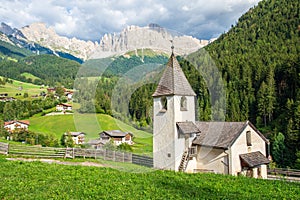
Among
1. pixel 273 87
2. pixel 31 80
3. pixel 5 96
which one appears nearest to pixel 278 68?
pixel 273 87

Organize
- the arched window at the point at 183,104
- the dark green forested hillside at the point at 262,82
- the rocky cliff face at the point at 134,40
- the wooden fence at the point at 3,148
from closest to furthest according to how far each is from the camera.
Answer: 1. the rocky cliff face at the point at 134,40
2. the dark green forested hillside at the point at 262,82
3. the arched window at the point at 183,104
4. the wooden fence at the point at 3,148

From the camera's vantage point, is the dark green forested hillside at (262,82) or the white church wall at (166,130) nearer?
the dark green forested hillside at (262,82)

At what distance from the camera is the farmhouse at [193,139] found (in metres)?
15.3

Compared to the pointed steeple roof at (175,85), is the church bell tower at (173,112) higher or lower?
lower

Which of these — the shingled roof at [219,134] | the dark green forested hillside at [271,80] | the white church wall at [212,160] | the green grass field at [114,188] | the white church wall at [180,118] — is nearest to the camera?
the green grass field at [114,188]

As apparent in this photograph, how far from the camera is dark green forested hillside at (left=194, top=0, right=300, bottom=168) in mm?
44750

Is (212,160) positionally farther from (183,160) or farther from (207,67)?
(207,67)

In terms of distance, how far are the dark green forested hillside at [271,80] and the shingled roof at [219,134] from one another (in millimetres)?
21079

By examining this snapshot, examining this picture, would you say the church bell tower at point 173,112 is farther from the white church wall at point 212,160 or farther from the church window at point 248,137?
the church window at point 248,137

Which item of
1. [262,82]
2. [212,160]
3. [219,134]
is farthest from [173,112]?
[262,82]

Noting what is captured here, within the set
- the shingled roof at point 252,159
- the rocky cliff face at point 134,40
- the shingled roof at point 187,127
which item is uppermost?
the rocky cliff face at point 134,40

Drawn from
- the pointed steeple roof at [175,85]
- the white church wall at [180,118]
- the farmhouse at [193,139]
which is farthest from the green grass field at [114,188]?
the white church wall at [180,118]

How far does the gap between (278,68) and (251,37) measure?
63.3 m

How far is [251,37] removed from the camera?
126875 mm
